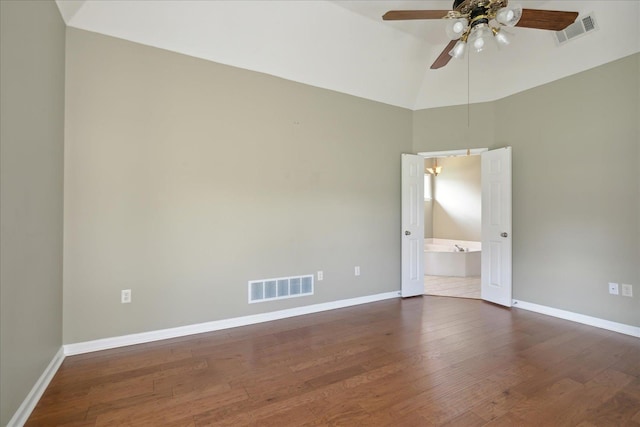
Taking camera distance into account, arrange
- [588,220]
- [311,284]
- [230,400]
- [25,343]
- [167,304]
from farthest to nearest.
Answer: [311,284] → [588,220] → [167,304] → [230,400] → [25,343]

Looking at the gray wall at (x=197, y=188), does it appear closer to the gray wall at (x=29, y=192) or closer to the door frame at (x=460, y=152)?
the gray wall at (x=29, y=192)

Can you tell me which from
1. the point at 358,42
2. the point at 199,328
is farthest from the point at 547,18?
the point at 199,328

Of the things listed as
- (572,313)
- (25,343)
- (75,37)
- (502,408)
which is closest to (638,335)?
(572,313)

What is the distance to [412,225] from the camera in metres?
4.39

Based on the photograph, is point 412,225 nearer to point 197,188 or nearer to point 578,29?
point 578,29

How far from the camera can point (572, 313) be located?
339cm

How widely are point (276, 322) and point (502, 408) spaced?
86.9 inches

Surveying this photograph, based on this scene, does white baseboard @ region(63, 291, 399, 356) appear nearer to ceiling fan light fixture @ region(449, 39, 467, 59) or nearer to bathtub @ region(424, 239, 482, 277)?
bathtub @ region(424, 239, 482, 277)

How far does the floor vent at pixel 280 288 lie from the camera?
130 inches

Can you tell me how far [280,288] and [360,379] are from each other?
5.05 ft

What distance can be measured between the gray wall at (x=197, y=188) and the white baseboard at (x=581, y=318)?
1984mm

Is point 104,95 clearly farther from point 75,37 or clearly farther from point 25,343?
point 25,343

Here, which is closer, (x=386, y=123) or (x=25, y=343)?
(x=25, y=343)

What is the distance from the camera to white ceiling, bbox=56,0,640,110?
271cm
